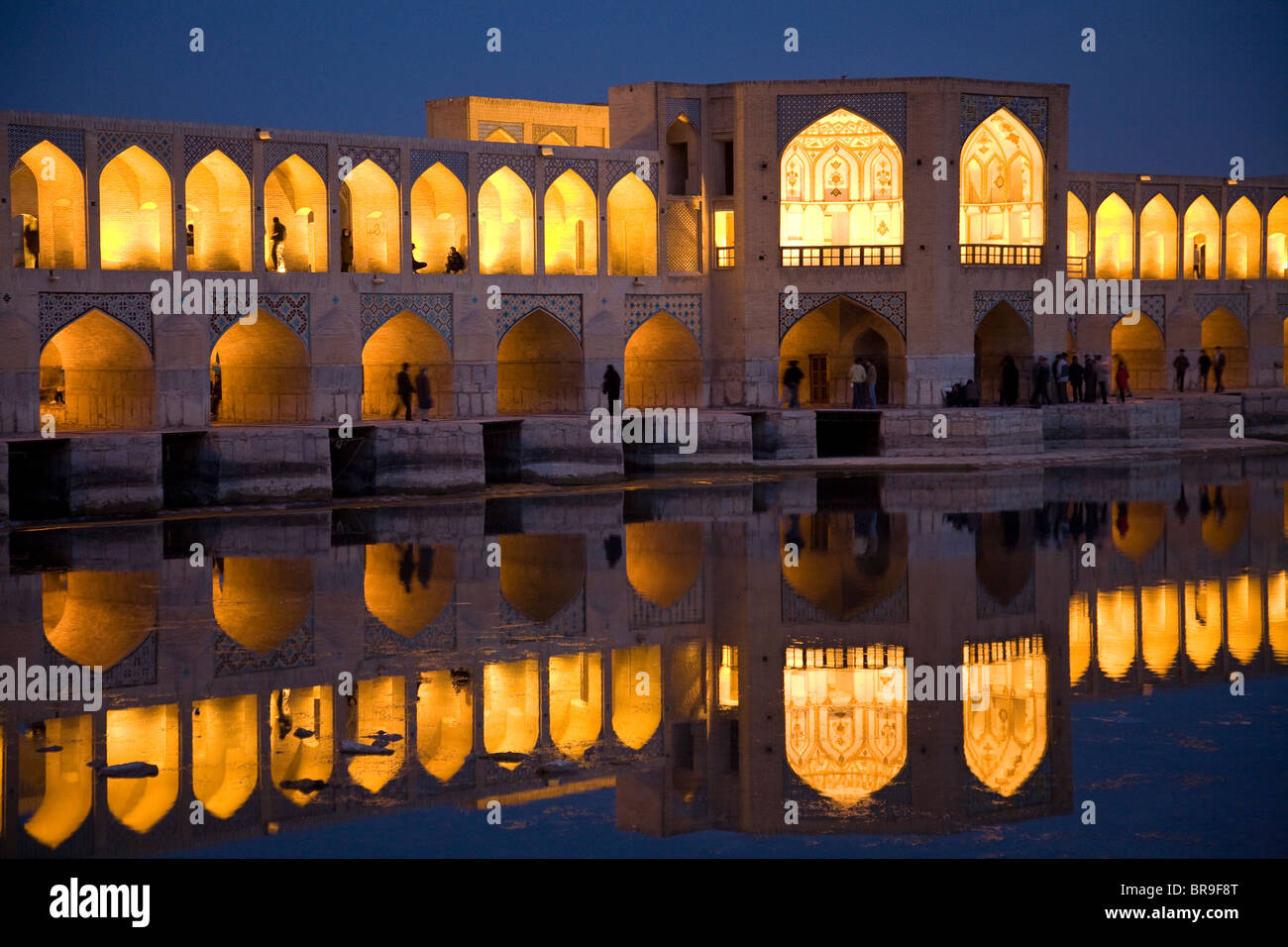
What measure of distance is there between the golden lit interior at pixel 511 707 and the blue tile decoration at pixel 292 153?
45.7 feet

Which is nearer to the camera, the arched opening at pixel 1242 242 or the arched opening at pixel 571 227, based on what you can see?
the arched opening at pixel 571 227

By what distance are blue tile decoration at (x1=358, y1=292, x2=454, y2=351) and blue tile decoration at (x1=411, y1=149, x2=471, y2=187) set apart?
5.45 feet

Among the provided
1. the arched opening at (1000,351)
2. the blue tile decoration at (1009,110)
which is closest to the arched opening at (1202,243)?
the arched opening at (1000,351)

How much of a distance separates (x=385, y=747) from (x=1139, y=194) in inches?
1105

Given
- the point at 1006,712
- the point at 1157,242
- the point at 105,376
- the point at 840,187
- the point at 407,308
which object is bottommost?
the point at 1006,712

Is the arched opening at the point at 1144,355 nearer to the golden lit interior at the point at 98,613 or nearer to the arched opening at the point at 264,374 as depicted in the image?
the arched opening at the point at 264,374

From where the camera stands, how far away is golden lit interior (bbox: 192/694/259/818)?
7344mm

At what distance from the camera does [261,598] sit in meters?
12.7

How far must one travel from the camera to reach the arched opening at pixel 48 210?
20703mm

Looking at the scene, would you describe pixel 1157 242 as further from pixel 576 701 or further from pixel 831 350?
pixel 576 701

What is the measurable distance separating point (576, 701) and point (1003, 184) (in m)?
21.3

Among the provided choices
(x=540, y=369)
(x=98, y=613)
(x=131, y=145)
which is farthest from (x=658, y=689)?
(x=540, y=369)
